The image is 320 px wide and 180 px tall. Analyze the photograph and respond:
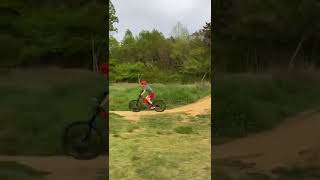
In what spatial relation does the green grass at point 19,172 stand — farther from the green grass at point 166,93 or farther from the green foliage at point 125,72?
the green foliage at point 125,72

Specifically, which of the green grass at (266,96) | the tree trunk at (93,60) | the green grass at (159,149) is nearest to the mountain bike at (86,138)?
the tree trunk at (93,60)

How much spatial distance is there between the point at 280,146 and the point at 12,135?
225 centimetres

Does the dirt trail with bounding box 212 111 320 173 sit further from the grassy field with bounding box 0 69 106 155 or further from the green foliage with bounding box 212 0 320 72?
the grassy field with bounding box 0 69 106 155

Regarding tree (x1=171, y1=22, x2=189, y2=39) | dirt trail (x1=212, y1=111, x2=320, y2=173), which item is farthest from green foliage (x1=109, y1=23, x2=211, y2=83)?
dirt trail (x1=212, y1=111, x2=320, y2=173)

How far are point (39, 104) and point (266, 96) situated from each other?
191cm

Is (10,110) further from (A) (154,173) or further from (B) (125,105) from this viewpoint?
(B) (125,105)

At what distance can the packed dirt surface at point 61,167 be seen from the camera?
12.2ft

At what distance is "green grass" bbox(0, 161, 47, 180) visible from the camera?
372 centimetres

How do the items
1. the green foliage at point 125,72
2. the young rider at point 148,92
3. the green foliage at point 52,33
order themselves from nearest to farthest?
the green foliage at point 52,33, the green foliage at point 125,72, the young rider at point 148,92

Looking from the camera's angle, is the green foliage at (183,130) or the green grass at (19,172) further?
the green foliage at (183,130)

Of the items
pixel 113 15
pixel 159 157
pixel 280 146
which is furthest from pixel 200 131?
pixel 280 146

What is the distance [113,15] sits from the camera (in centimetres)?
530

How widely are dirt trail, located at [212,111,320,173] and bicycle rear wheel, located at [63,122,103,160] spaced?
1.33m

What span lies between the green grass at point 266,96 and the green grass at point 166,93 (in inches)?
131
